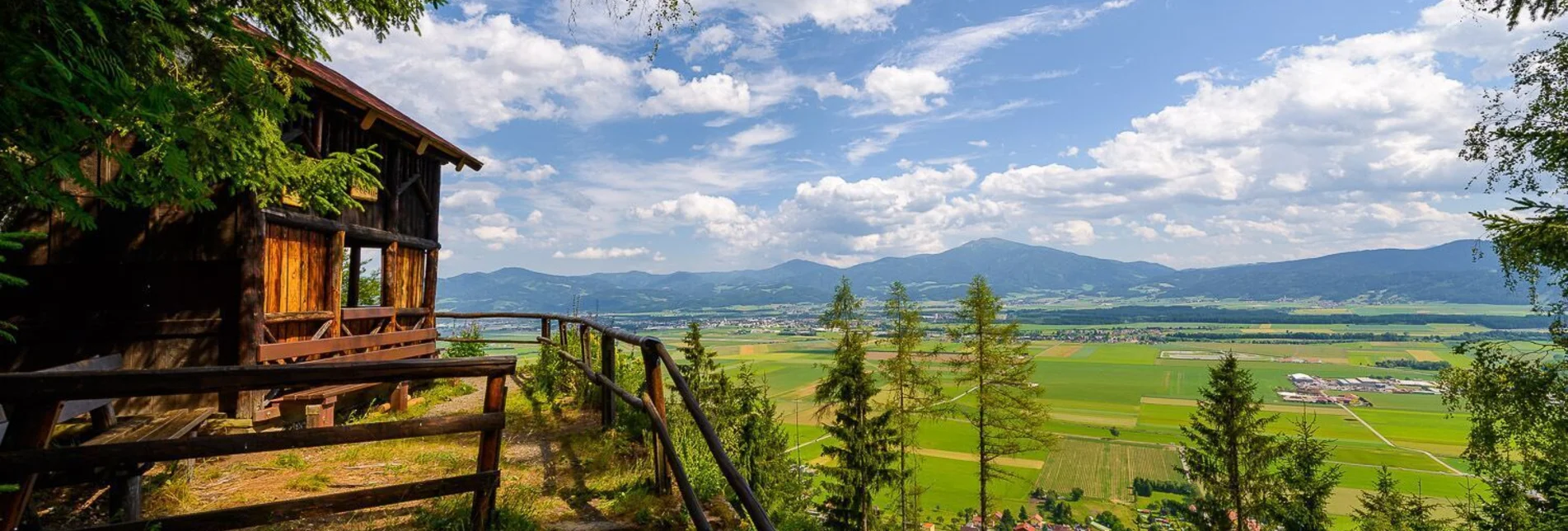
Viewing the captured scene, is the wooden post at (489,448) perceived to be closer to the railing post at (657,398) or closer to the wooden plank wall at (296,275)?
the railing post at (657,398)

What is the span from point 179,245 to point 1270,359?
138153 mm

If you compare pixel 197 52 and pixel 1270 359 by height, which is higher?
pixel 197 52

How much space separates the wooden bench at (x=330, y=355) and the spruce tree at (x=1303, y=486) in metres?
22.8

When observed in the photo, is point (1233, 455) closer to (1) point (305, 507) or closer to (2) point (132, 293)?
(1) point (305, 507)

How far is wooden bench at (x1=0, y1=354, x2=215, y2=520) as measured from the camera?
10.6 feet

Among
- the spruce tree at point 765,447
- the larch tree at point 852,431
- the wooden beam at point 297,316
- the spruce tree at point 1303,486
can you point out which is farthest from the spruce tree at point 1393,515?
the wooden beam at point 297,316

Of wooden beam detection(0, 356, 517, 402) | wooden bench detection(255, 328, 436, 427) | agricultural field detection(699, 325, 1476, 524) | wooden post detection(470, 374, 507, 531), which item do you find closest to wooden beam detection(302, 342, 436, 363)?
wooden bench detection(255, 328, 436, 427)

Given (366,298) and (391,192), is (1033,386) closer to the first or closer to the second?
(391,192)

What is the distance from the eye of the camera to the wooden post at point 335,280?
884 centimetres

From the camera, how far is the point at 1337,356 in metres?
116

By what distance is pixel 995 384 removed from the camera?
21.2 m

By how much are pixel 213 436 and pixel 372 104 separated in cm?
771

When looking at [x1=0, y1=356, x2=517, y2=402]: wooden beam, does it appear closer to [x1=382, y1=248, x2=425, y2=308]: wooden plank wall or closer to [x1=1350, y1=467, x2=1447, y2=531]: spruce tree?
[x1=382, y1=248, x2=425, y2=308]: wooden plank wall

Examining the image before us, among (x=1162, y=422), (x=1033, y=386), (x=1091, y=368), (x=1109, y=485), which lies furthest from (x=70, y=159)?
(x=1091, y=368)
